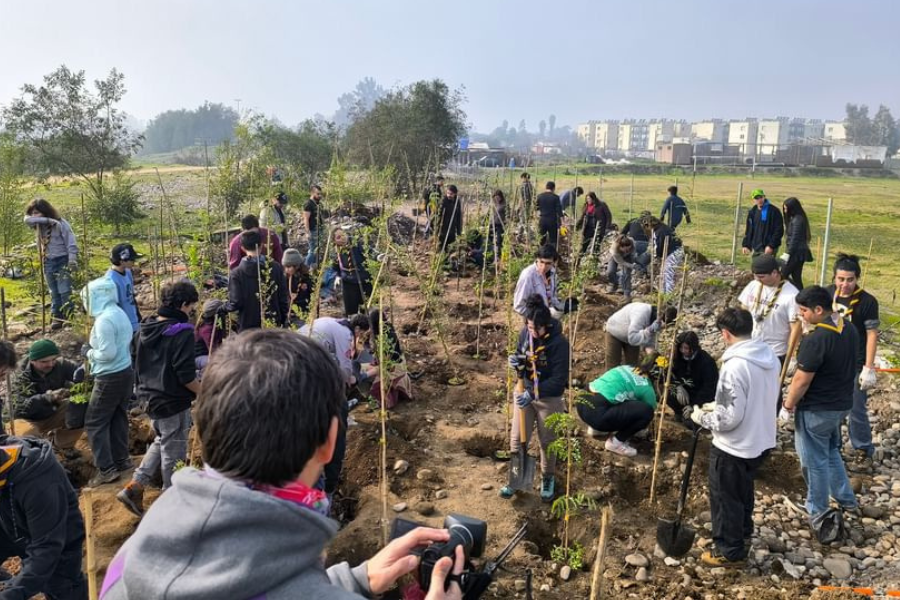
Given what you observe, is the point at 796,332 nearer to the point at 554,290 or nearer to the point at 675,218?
the point at 554,290

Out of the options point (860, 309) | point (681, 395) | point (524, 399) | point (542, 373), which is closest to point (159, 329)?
point (524, 399)

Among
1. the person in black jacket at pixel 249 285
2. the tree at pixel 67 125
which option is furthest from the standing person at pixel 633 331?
the tree at pixel 67 125

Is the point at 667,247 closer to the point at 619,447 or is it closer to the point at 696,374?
the point at 696,374

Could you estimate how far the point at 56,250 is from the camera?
25.9 ft

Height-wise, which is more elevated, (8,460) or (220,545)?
(220,545)

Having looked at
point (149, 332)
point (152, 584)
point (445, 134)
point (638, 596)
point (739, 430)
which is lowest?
point (638, 596)

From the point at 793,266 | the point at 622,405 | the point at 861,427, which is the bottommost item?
the point at 861,427

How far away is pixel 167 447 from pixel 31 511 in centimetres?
183

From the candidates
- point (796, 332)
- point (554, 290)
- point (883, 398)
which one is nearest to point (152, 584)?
point (796, 332)

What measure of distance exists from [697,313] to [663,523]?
20.1 feet

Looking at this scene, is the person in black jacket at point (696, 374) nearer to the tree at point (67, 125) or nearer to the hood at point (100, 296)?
the hood at point (100, 296)

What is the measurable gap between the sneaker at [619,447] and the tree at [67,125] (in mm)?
15599

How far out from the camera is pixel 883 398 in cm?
653

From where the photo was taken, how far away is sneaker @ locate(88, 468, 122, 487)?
16.4 ft
